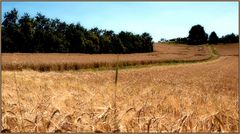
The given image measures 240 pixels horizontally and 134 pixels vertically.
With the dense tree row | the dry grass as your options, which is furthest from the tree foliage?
the dense tree row

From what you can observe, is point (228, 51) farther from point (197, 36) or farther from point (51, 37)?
point (51, 37)

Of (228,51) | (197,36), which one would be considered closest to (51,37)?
(228,51)

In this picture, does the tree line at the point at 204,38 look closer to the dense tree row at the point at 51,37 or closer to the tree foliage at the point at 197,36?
the tree foliage at the point at 197,36

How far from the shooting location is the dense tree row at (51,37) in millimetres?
41750

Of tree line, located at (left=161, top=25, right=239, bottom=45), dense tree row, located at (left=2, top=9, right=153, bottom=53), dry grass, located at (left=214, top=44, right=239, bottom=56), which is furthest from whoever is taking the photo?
tree line, located at (left=161, top=25, right=239, bottom=45)

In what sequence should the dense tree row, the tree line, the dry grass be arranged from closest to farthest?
the dense tree row → the dry grass → the tree line

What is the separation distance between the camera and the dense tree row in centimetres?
4175

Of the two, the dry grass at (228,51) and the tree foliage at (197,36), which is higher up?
the tree foliage at (197,36)

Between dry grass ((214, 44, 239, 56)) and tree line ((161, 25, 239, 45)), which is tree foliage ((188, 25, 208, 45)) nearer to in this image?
tree line ((161, 25, 239, 45))

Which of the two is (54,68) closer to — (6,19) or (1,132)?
(6,19)

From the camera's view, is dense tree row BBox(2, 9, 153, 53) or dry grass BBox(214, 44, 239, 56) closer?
dense tree row BBox(2, 9, 153, 53)

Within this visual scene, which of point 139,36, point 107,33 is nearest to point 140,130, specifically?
point 107,33

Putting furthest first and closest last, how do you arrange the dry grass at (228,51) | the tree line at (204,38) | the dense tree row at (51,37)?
the tree line at (204,38), the dry grass at (228,51), the dense tree row at (51,37)

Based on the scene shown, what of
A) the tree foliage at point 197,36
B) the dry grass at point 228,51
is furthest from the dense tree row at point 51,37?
the tree foliage at point 197,36
